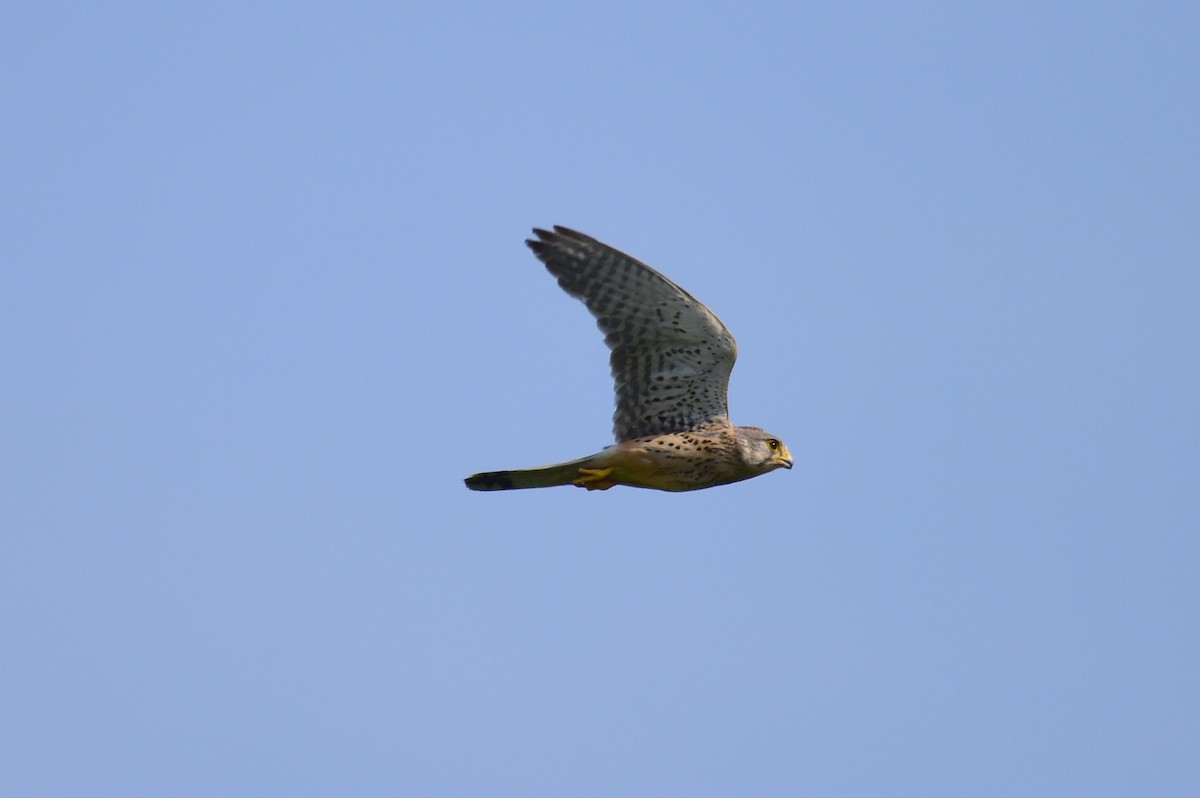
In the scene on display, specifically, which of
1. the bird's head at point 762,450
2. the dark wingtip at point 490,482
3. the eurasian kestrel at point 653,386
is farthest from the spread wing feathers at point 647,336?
the dark wingtip at point 490,482

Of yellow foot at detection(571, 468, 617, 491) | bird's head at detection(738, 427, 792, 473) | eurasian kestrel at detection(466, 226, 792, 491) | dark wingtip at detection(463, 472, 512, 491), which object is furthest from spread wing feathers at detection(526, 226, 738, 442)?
dark wingtip at detection(463, 472, 512, 491)

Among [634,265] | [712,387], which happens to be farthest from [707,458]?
[634,265]

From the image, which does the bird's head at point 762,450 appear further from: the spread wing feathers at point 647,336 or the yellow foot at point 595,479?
the yellow foot at point 595,479

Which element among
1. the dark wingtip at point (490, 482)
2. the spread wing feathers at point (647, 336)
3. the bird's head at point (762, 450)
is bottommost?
the dark wingtip at point (490, 482)

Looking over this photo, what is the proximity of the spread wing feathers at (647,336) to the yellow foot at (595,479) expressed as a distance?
35 centimetres

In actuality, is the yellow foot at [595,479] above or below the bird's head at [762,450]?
below

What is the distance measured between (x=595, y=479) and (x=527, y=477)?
452 mm

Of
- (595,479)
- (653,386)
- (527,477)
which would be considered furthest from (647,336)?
(527,477)

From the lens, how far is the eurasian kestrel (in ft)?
37.4

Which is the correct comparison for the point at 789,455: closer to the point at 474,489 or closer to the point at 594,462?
the point at 594,462

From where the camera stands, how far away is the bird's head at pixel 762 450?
1165cm

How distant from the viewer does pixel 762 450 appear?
1175 centimetres

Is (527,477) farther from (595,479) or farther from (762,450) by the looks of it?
(762,450)

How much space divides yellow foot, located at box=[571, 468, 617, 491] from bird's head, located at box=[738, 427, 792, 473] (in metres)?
0.93
